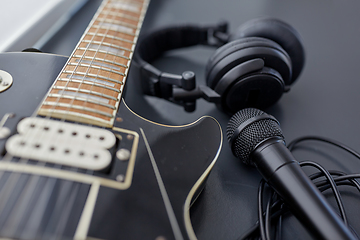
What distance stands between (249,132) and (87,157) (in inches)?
11.7

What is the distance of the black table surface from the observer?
0.53 meters

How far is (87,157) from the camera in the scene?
415 millimetres

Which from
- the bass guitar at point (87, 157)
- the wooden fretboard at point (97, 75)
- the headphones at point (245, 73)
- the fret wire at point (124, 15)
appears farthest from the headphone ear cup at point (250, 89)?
the fret wire at point (124, 15)

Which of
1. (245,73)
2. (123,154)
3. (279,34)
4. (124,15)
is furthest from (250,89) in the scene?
(124,15)

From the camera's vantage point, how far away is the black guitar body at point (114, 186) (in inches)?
14.2

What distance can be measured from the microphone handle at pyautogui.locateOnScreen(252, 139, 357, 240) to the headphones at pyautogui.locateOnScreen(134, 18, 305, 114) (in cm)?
15

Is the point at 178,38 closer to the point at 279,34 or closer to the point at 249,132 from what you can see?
the point at 279,34

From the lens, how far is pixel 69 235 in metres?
0.35

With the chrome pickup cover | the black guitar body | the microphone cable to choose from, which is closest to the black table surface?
the microphone cable

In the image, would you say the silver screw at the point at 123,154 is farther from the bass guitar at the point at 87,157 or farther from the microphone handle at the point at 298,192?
the microphone handle at the point at 298,192

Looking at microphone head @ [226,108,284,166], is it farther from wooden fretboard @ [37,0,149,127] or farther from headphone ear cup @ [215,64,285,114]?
wooden fretboard @ [37,0,149,127]

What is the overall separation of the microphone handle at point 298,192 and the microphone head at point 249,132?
0.01 metres

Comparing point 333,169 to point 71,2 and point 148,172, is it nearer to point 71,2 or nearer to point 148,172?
point 148,172

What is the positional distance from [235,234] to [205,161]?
0.16 meters
